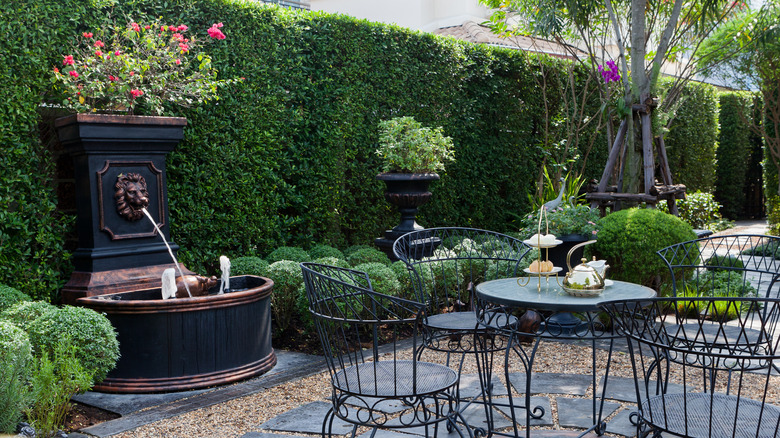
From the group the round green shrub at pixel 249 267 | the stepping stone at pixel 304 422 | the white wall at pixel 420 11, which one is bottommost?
the stepping stone at pixel 304 422

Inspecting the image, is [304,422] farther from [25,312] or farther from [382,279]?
[382,279]

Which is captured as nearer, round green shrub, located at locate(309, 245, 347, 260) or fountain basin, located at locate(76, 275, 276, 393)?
fountain basin, located at locate(76, 275, 276, 393)

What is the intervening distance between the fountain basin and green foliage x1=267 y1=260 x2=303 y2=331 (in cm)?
78

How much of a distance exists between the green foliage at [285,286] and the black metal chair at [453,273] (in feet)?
2.76

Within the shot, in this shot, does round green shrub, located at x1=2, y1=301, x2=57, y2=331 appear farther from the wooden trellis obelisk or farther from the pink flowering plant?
the wooden trellis obelisk

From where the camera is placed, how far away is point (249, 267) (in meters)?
5.23

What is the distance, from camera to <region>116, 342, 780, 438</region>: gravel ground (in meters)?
3.39

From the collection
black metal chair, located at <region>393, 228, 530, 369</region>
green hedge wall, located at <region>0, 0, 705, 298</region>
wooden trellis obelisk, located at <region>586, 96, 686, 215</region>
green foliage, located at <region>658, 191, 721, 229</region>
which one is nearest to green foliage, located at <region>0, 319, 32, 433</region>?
green hedge wall, located at <region>0, 0, 705, 298</region>

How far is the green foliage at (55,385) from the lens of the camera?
319cm

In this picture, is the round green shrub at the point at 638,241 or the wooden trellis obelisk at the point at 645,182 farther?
the wooden trellis obelisk at the point at 645,182

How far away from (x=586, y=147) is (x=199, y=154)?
22.7 ft

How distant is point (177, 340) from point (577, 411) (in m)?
2.44

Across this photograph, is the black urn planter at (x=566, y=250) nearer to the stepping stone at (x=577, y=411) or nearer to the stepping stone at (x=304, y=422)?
the stepping stone at (x=577, y=411)

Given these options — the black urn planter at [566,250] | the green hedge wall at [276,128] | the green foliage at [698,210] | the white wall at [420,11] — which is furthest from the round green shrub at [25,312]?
the white wall at [420,11]
